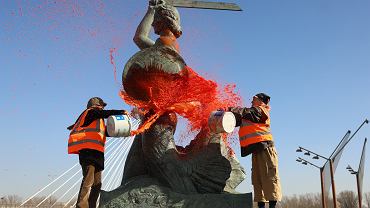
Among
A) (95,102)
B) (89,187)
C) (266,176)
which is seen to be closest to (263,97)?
(266,176)

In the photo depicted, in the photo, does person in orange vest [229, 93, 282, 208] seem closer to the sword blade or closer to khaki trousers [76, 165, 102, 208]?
khaki trousers [76, 165, 102, 208]

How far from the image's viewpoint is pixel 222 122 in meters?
5.60

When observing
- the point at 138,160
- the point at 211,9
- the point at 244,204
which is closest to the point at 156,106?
the point at 138,160

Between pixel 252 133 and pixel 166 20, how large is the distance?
7.16 feet

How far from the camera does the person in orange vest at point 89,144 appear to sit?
19.9 ft

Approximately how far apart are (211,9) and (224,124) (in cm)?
287

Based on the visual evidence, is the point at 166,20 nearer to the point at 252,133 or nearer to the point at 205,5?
the point at 205,5

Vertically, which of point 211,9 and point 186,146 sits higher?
point 211,9

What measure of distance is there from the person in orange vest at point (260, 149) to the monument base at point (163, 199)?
0.83 m

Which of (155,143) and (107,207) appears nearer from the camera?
(107,207)

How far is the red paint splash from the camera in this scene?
239 inches

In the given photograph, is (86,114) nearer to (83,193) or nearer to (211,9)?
(83,193)

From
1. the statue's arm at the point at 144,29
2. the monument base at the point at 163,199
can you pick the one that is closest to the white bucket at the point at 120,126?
the monument base at the point at 163,199

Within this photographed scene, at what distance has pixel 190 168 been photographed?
5.85m
